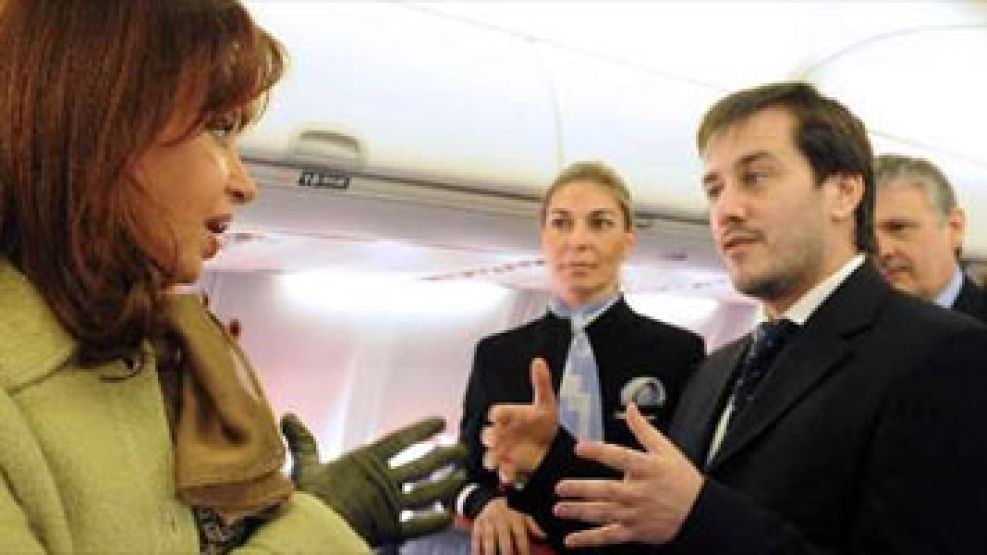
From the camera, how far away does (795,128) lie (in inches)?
76.4

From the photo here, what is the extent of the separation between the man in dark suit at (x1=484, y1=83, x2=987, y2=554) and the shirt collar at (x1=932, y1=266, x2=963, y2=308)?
112 cm

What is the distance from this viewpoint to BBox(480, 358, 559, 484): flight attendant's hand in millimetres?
1910

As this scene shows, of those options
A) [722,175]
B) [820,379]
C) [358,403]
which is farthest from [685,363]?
[358,403]

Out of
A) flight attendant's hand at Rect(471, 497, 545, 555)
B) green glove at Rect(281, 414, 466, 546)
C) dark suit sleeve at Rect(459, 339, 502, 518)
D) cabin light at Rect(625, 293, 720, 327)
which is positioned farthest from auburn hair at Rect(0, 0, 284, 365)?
cabin light at Rect(625, 293, 720, 327)

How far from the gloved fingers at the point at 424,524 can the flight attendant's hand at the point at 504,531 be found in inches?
37.9

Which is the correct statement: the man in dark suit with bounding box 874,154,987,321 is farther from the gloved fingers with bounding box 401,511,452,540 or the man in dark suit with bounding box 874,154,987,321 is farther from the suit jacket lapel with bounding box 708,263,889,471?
the gloved fingers with bounding box 401,511,452,540

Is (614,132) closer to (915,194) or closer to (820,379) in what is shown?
(915,194)

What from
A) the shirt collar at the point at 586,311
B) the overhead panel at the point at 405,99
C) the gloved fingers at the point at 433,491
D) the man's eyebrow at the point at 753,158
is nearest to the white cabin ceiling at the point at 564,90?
the overhead panel at the point at 405,99

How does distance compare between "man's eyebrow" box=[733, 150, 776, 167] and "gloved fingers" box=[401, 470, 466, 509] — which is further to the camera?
"man's eyebrow" box=[733, 150, 776, 167]

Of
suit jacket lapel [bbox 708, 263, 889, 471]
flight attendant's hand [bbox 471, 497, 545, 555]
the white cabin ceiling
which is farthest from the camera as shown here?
the white cabin ceiling

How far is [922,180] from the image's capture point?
9.77 feet

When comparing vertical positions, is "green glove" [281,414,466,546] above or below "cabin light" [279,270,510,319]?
above

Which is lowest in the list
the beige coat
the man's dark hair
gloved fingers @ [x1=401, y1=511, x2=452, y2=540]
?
gloved fingers @ [x1=401, y1=511, x2=452, y2=540]

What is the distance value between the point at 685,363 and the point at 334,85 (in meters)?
1.28
